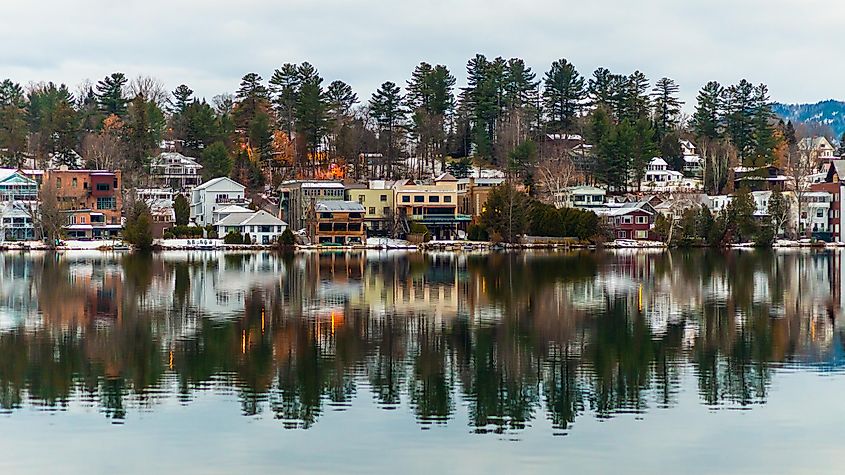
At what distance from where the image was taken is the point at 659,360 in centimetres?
1786

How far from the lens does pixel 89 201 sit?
61500mm

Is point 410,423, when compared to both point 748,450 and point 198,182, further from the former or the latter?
point 198,182

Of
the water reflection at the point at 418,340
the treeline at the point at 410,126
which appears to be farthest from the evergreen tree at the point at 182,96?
the water reflection at the point at 418,340

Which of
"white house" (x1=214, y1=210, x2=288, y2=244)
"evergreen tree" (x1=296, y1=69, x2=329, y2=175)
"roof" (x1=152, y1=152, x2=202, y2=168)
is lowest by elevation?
"white house" (x1=214, y1=210, x2=288, y2=244)

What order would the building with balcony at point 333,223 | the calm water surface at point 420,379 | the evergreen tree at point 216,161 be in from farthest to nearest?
the evergreen tree at point 216,161 < the building with balcony at point 333,223 < the calm water surface at point 420,379

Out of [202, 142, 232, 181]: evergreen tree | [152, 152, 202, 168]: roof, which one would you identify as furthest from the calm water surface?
[152, 152, 202, 168]: roof

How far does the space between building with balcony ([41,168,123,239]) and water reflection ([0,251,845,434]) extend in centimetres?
2313

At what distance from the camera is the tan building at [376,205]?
6297 centimetres

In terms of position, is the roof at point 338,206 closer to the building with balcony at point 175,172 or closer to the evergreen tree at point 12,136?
the building with balcony at point 175,172

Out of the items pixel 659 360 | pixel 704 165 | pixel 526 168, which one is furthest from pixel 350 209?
pixel 659 360

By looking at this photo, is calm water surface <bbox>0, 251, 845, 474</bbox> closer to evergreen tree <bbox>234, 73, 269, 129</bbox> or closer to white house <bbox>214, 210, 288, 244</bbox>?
white house <bbox>214, 210, 288, 244</bbox>

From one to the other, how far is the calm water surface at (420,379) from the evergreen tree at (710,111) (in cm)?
4783

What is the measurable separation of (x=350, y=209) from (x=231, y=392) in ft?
147

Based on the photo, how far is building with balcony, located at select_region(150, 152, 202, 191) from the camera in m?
69.2
